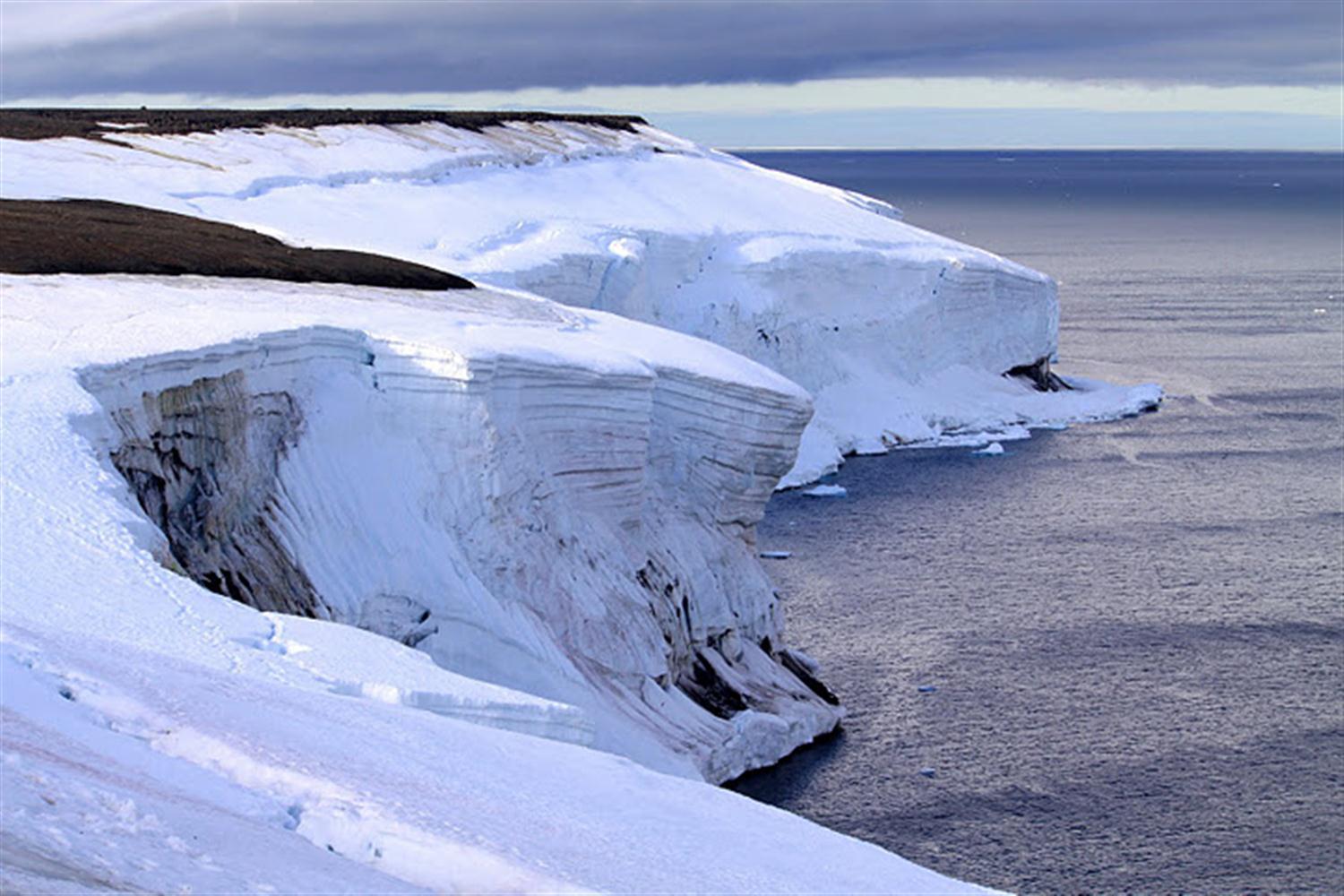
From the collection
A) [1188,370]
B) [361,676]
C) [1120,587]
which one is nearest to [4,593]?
[361,676]

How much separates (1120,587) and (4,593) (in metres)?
23.7

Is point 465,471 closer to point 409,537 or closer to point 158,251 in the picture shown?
point 409,537

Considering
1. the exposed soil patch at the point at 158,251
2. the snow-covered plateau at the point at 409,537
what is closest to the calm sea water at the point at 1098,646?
the snow-covered plateau at the point at 409,537

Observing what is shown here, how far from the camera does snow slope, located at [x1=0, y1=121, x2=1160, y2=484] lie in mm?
35688

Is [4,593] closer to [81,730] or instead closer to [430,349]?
[81,730]

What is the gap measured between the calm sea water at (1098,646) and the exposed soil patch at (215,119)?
56.5 feet

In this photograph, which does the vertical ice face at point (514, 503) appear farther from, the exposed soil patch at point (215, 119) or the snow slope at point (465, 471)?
the exposed soil patch at point (215, 119)

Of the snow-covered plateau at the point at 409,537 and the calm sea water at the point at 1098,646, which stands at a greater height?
the snow-covered plateau at the point at 409,537

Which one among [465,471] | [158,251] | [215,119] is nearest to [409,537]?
[465,471]

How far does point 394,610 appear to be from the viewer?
17.7m

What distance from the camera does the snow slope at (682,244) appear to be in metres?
35.7

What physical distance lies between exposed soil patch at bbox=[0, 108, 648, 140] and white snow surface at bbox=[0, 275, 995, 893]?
17.4 m

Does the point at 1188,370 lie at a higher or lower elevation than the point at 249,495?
lower

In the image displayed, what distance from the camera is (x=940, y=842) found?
755 inches
